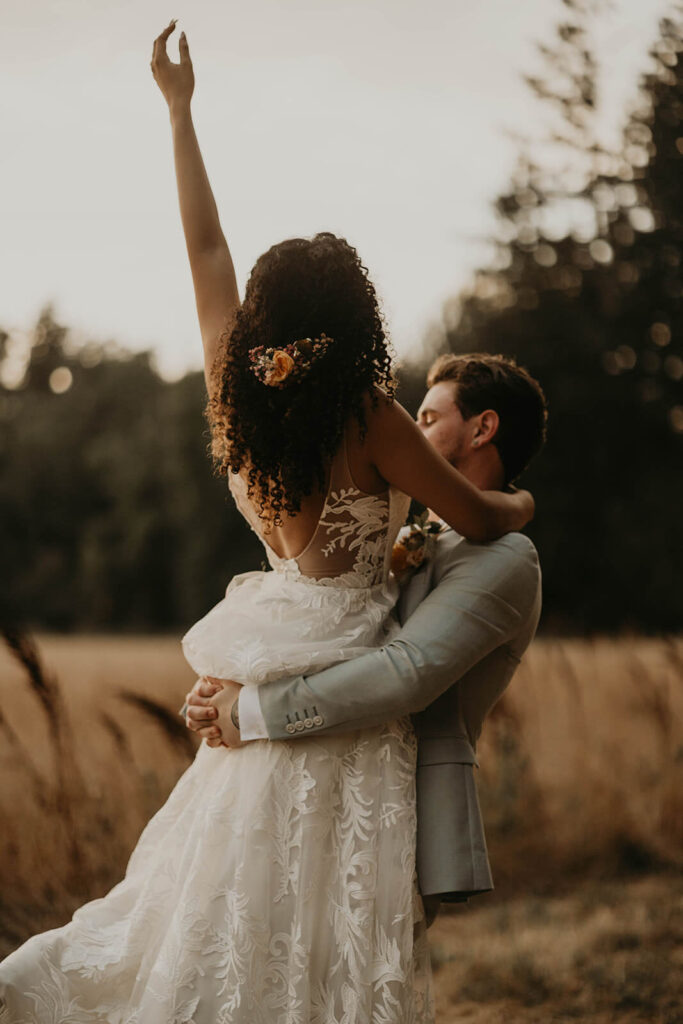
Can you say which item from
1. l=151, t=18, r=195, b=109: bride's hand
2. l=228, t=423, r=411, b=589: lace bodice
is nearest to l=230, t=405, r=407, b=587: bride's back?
l=228, t=423, r=411, b=589: lace bodice

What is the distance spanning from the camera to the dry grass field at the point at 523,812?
4195 mm

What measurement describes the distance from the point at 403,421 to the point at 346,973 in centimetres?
118

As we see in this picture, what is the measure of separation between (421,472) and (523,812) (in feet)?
13.2

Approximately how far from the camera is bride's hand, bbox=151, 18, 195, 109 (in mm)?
2551

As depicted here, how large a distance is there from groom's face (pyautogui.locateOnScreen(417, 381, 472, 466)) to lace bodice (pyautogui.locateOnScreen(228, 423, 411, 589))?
41cm

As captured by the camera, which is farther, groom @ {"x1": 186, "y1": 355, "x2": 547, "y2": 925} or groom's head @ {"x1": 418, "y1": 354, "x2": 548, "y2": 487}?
groom's head @ {"x1": 418, "y1": 354, "x2": 548, "y2": 487}

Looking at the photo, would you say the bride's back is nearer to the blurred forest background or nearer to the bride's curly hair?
the bride's curly hair

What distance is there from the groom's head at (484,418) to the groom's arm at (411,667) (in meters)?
0.45

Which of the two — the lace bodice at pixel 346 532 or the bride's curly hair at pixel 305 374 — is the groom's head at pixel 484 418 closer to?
the lace bodice at pixel 346 532

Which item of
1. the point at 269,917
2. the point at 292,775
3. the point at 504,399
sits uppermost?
the point at 504,399

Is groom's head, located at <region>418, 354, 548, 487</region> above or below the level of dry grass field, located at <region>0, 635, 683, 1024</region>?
above

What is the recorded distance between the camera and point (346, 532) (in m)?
2.29

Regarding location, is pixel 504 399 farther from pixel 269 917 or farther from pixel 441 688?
pixel 269 917

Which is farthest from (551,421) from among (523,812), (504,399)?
(504,399)
